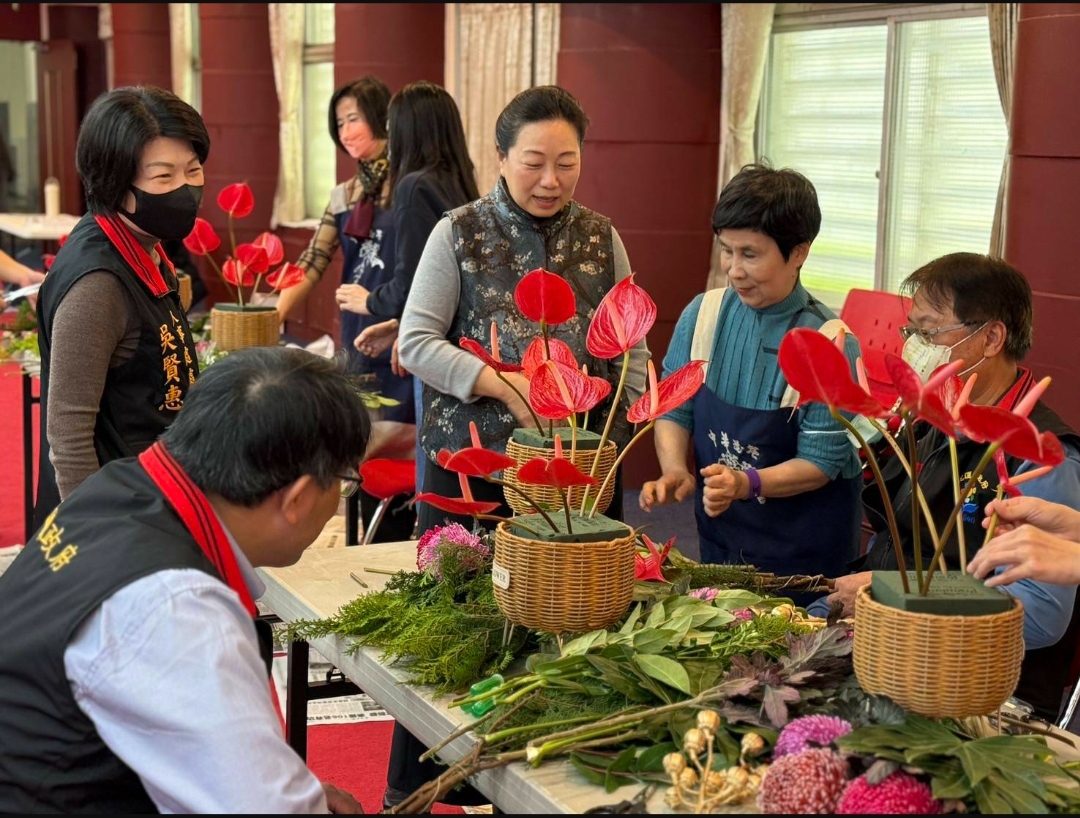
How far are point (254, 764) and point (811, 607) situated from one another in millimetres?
1172

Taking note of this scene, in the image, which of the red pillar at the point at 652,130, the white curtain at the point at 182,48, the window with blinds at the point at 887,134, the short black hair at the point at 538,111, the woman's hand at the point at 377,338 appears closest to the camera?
the short black hair at the point at 538,111

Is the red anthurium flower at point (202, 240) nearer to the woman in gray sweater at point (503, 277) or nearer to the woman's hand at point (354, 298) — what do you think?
the woman's hand at point (354, 298)

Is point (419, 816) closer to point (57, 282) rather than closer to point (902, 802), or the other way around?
point (902, 802)

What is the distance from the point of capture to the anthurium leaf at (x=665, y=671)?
60.1 inches

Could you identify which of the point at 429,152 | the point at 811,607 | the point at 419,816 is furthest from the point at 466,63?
the point at 419,816

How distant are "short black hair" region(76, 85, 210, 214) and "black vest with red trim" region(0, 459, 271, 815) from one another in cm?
103

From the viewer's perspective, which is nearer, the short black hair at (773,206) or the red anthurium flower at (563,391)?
the red anthurium flower at (563,391)

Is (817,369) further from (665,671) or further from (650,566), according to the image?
(650,566)

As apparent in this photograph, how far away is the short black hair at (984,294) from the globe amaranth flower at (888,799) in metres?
0.99

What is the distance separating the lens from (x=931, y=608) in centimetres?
137

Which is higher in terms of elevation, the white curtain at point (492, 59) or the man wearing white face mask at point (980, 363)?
the white curtain at point (492, 59)

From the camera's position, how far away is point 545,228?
2586 mm

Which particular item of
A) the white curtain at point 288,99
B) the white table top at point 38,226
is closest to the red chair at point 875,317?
the white table top at point 38,226

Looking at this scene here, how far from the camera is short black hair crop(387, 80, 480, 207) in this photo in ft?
11.3
